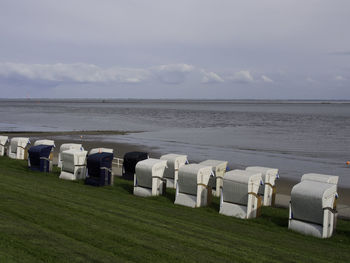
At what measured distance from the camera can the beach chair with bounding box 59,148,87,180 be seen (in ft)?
58.7

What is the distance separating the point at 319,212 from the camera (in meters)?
11.4

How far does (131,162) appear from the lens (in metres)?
19.4

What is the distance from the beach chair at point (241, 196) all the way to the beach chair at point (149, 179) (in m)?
2.99

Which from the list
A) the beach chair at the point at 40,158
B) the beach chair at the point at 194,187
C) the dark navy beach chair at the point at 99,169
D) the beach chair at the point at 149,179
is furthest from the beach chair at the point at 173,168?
the beach chair at the point at 40,158

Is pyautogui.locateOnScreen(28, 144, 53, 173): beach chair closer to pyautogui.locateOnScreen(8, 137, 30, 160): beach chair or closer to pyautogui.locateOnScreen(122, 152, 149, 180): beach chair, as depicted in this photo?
pyautogui.locateOnScreen(122, 152, 149, 180): beach chair

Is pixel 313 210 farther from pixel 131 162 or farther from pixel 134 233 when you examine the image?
pixel 131 162

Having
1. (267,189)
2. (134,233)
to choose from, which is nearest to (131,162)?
(267,189)

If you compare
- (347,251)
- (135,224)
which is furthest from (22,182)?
(347,251)

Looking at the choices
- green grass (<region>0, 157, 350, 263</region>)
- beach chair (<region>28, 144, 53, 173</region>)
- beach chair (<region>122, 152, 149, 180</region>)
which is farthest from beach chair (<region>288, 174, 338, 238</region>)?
beach chair (<region>28, 144, 53, 173</region>)

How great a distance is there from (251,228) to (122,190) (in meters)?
6.43

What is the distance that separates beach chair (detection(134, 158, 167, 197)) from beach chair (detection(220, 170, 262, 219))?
2.99 metres

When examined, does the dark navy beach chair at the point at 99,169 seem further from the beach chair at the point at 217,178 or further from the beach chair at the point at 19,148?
the beach chair at the point at 19,148

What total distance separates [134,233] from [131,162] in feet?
33.7

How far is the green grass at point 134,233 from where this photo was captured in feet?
25.0
